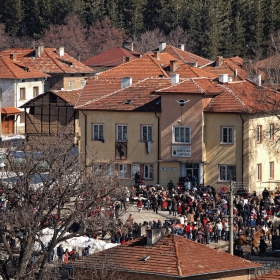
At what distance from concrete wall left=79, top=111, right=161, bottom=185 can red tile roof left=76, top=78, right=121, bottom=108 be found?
221cm

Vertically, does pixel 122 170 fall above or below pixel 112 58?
below

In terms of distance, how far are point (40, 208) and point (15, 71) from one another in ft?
192

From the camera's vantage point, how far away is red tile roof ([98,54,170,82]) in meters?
87.4

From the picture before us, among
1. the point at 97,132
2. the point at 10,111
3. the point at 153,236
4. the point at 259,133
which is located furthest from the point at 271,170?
the point at 10,111

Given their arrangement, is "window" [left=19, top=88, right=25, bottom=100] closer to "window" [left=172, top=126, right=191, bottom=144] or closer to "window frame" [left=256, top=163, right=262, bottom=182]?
"window" [left=172, top=126, right=191, bottom=144]

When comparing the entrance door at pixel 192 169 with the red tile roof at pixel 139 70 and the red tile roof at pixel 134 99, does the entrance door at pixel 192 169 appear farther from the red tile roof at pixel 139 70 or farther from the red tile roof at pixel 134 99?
the red tile roof at pixel 139 70

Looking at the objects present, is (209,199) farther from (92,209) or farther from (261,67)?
(261,67)

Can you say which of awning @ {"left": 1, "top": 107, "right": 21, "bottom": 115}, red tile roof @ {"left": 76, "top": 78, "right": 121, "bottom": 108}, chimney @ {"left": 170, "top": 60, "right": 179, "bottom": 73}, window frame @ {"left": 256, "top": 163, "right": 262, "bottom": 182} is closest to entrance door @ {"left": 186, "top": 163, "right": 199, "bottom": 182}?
window frame @ {"left": 256, "top": 163, "right": 262, "bottom": 182}

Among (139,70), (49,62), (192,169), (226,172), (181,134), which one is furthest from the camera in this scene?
(49,62)

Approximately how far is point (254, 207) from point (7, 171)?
15.7 m

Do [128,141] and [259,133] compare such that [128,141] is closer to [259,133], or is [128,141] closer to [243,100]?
[243,100]

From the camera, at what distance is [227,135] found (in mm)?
67375

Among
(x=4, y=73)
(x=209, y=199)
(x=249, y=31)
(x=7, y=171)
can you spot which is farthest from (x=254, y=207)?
(x=249, y=31)

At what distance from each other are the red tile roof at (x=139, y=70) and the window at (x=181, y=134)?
1853 centimetres
